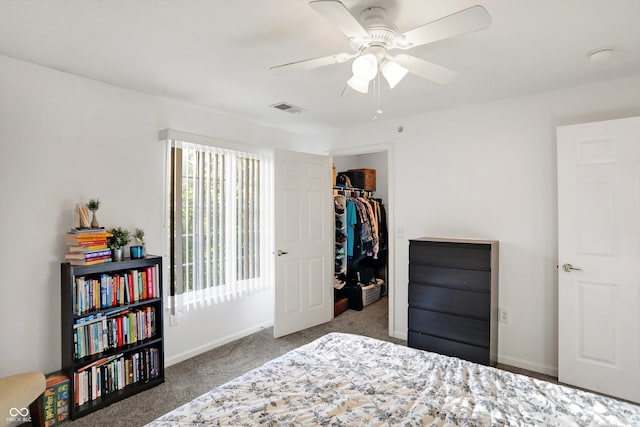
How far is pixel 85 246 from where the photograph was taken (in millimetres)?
2250

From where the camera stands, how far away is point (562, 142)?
2.55m

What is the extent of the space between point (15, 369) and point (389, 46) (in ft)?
9.42

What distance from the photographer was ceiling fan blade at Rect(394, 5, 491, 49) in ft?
3.95

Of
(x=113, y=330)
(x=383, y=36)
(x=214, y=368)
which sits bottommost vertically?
(x=214, y=368)

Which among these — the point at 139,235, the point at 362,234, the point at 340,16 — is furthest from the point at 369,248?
the point at 340,16

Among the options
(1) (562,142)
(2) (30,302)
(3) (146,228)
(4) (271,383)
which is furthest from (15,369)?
(1) (562,142)

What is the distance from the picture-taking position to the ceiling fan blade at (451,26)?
1.21 metres

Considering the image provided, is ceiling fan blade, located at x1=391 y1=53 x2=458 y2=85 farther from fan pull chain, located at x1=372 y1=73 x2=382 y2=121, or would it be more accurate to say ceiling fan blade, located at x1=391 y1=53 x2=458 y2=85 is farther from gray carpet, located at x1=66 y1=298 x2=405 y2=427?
gray carpet, located at x1=66 y1=298 x2=405 y2=427

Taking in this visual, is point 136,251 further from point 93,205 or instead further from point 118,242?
point 93,205

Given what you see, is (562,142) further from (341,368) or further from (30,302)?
(30,302)

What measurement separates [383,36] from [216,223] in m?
2.31

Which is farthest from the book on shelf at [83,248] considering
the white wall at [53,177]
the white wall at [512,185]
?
the white wall at [512,185]

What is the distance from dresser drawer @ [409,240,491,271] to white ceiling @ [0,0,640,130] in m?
1.24

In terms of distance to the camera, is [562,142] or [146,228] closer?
[562,142]
